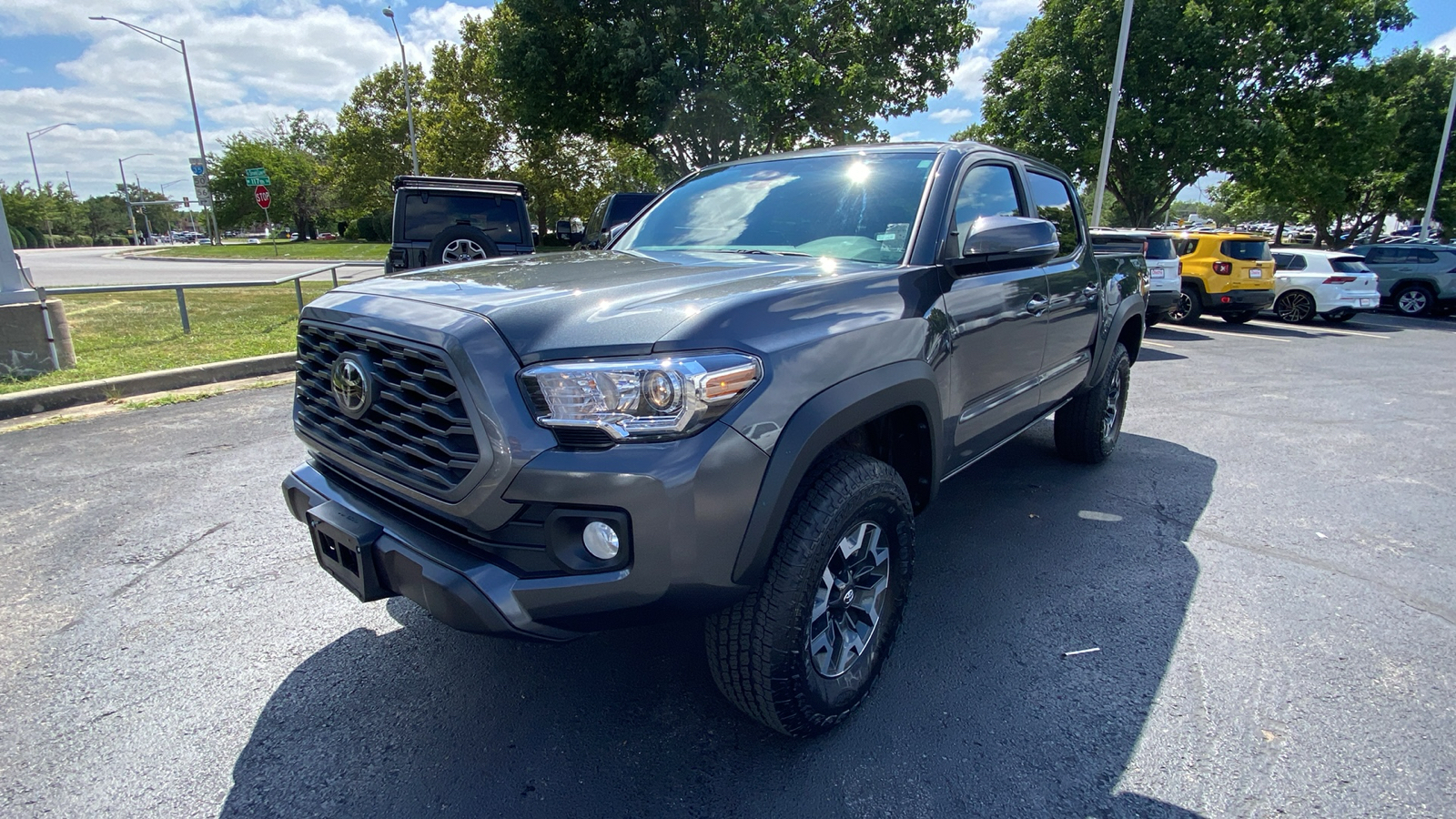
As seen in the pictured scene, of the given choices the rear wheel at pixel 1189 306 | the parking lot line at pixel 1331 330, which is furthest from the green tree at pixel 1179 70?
the rear wheel at pixel 1189 306

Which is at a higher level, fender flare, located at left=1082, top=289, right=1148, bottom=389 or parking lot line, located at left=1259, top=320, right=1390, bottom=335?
fender flare, located at left=1082, top=289, right=1148, bottom=389

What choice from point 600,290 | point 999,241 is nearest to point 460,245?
point 600,290

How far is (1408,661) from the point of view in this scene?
2.68 metres

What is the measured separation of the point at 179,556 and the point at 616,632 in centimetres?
223

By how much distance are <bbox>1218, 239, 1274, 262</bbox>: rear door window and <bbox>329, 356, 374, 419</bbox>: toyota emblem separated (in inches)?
592

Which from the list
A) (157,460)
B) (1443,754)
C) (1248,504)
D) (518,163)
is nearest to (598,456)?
(1443,754)

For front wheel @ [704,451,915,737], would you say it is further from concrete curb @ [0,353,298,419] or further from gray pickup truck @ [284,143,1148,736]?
concrete curb @ [0,353,298,419]

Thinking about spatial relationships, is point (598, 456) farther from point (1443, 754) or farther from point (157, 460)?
point (157, 460)

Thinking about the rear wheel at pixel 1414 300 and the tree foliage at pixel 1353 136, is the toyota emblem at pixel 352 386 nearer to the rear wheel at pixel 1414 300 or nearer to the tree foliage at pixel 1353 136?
the rear wheel at pixel 1414 300

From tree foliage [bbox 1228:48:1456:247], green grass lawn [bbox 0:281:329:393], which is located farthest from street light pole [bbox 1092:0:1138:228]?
green grass lawn [bbox 0:281:329:393]

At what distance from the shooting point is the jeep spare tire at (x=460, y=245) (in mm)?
Answer: 8328

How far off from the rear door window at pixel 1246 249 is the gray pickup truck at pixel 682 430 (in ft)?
42.5

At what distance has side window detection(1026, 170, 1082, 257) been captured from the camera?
12.8ft

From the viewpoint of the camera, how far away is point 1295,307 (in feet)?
47.5
